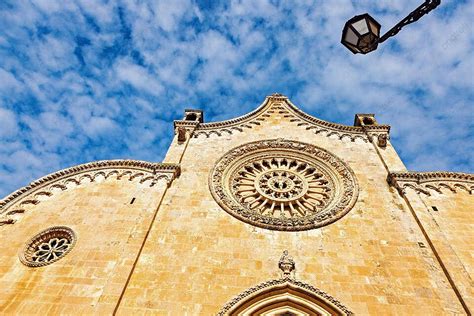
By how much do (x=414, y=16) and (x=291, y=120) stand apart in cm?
1364

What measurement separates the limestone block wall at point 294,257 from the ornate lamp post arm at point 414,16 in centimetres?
744

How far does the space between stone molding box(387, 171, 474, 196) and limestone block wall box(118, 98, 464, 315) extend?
0.45 m

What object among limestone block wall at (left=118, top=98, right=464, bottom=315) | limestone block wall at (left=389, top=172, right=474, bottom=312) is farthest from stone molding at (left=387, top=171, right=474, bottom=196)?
limestone block wall at (left=118, top=98, right=464, bottom=315)

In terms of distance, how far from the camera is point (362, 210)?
515 inches

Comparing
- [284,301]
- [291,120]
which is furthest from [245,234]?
[291,120]

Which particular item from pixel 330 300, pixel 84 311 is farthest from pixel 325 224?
pixel 84 311

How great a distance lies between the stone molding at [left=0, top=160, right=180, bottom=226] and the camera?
13672 millimetres

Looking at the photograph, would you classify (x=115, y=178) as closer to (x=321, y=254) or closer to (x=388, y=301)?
(x=321, y=254)

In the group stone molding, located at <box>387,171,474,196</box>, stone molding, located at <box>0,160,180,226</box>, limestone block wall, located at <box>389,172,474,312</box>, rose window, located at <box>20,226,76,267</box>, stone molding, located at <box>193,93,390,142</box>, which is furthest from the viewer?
stone molding, located at <box>193,93,390,142</box>

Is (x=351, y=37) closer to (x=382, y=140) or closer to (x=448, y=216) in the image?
(x=448, y=216)

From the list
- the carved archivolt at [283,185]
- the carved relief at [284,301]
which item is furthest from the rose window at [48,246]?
the carved relief at [284,301]

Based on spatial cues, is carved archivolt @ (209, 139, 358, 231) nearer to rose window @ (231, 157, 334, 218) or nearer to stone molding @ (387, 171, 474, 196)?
rose window @ (231, 157, 334, 218)

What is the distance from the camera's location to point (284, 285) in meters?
10.4

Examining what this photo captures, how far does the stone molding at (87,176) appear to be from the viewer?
1367cm
